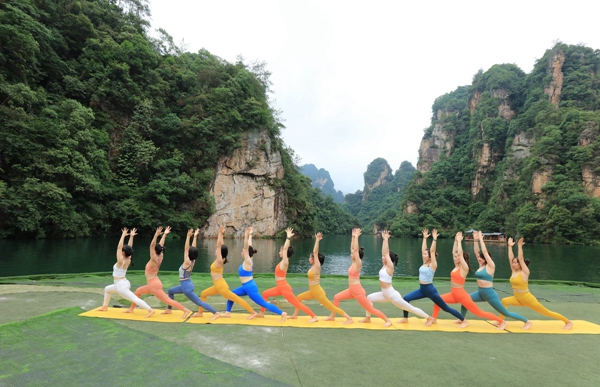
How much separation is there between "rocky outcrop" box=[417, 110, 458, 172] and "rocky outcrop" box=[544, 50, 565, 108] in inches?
1002

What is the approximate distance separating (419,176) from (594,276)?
65.5 meters

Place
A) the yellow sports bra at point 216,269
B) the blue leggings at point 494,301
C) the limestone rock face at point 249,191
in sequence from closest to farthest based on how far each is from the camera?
the blue leggings at point 494,301, the yellow sports bra at point 216,269, the limestone rock face at point 249,191

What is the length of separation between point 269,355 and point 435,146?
95.8 meters

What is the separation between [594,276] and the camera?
1564 cm

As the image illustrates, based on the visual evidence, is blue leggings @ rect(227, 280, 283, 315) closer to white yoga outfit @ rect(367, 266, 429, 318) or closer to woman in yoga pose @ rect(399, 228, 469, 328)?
white yoga outfit @ rect(367, 266, 429, 318)

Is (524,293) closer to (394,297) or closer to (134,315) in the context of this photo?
(394,297)

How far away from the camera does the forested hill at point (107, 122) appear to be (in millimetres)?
21938

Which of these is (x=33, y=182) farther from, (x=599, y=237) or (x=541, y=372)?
(x=599, y=237)

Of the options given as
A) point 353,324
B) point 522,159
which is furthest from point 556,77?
point 353,324

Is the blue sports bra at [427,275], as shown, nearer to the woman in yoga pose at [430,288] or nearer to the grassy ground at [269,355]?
the woman in yoga pose at [430,288]

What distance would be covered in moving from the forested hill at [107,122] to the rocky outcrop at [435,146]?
58.0 m

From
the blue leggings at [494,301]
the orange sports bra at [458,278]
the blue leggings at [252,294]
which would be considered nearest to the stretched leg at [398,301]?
the orange sports bra at [458,278]

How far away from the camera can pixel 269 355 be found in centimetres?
387

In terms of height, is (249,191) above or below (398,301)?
above
